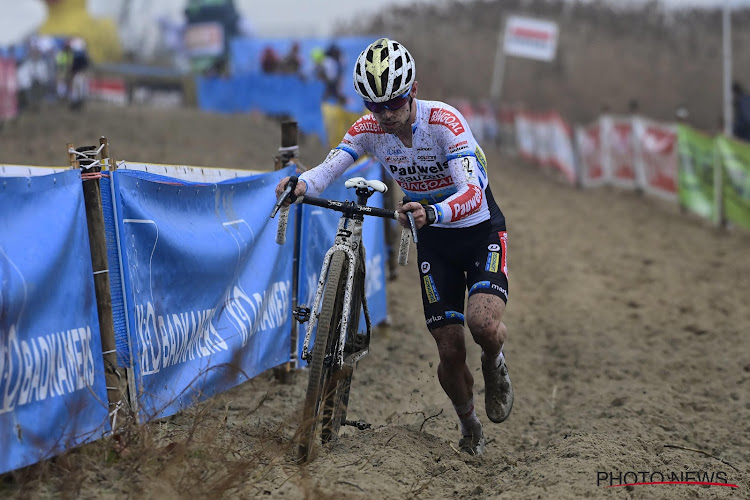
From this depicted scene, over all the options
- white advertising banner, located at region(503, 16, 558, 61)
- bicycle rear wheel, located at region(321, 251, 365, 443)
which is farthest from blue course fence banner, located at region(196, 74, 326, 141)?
bicycle rear wheel, located at region(321, 251, 365, 443)

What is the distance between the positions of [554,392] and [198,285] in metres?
3.48

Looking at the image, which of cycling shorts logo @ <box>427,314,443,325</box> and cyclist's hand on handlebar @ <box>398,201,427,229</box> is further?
cycling shorts logo @ <box>427,314,443,325</box>

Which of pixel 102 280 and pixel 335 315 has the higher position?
pixel 102 280

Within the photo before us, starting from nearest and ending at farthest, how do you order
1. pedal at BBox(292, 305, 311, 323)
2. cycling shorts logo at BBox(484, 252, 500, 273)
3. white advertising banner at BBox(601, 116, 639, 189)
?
pedal at BBox(292, 305, 311, 323), cycling shorts logo at BBox(484, 252, 500, 273), white advertising banner at BBox(601, 116, 639, 189)

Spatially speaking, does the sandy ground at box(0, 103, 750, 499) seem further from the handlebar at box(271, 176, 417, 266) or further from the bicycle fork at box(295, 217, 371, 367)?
the handlebar at box(271, 176, 417, 266)

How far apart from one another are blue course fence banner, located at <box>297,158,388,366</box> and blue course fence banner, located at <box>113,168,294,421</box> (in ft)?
0.99

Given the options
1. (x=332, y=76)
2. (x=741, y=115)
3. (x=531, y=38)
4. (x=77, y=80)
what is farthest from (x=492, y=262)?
(x=531, y=38)

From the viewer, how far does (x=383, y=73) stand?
15.6 ft

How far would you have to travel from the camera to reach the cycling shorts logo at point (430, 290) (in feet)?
17.5

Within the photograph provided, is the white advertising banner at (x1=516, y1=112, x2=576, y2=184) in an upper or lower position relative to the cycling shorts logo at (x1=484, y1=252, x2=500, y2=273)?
lower

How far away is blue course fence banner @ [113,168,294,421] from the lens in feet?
15.4

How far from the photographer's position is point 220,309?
5.58 meters

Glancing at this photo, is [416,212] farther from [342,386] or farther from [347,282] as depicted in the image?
[342,386]

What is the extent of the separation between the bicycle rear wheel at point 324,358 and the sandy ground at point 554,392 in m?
0.11
